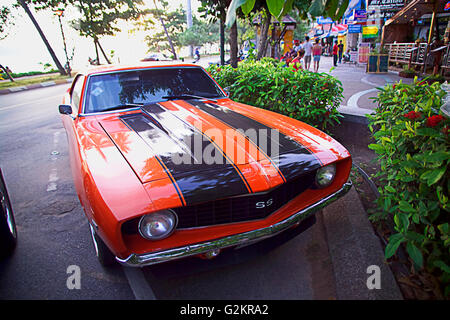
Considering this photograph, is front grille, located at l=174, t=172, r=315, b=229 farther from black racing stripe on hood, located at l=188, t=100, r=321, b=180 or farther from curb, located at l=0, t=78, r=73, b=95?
curb, located at l=0, t=78, r=73, b=95

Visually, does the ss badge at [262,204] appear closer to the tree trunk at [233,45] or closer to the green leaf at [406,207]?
the green leaf at [406,207]

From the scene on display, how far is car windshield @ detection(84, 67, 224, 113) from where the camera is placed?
281cm

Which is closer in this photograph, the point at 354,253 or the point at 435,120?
the point at 435,120

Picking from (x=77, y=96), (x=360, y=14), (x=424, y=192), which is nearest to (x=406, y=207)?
(x=424, y=192)

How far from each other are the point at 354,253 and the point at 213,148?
132 centimetres

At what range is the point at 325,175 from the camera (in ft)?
6.98

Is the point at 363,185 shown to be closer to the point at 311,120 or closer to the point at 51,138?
the point at 311,120

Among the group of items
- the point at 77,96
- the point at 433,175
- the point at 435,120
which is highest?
the point at 77,96

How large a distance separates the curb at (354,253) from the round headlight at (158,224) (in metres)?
1.16

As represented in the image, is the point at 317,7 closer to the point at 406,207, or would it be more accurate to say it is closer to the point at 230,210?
the point at 230,210

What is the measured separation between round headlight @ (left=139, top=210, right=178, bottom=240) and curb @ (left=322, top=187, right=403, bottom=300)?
3.81 ft

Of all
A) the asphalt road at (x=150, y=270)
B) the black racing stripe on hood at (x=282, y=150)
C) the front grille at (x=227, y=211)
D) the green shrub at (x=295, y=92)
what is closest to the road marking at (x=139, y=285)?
the asphalt road at (x=150, y=270)
